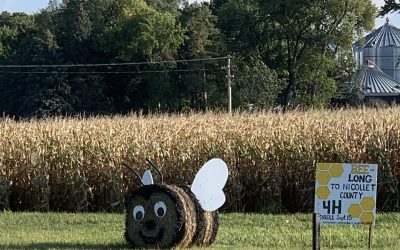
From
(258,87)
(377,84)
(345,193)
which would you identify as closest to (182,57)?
(258,87)

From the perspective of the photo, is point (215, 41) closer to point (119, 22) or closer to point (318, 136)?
point (119, 22)

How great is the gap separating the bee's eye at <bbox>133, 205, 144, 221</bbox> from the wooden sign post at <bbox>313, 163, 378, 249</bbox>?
256 centimetres

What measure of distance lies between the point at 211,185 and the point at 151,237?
111cm

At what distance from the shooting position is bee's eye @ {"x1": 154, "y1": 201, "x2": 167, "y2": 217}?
9938mm

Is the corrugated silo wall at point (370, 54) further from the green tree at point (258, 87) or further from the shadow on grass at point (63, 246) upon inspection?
the shadow on grass at point (63, 246)

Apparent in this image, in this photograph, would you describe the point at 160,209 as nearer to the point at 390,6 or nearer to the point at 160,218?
the point at 160,218

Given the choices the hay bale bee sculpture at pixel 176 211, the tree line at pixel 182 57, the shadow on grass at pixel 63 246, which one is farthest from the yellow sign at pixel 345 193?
the tree line at pixel 182 57

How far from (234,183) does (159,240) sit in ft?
19.5

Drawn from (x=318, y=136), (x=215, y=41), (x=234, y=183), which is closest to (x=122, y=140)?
(x=234, y=183)

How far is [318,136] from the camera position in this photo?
52.7ft

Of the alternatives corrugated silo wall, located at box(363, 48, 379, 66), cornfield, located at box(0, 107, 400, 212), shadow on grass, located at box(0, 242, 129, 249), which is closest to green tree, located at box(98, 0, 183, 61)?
corrugated silo wall, located at box(363, 48, 379, 66)


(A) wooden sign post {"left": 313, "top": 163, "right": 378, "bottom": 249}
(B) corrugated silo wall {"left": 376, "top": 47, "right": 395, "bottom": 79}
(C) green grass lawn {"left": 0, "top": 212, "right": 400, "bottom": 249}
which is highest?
(B) corrugated silo wall {"left": 376, "top": 47, "right": 395, "bottom": 79}

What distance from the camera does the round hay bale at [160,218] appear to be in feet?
32.3

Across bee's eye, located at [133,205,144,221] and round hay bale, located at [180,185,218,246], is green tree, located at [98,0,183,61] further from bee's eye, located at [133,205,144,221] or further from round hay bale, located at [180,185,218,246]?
bee's eye, located at [133,205,144,221]
